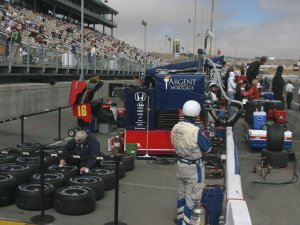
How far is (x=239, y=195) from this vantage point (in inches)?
187

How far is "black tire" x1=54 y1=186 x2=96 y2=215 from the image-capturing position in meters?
6.64

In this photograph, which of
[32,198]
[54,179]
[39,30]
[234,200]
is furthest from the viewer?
[39,30]

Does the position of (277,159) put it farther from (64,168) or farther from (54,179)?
(54,179)

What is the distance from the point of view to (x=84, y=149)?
815cm

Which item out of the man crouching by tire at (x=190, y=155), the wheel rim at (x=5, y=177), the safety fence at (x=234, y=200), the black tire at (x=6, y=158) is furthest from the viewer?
the black tire at (x=6, y=158)

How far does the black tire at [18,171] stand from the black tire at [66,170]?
0.48 meters

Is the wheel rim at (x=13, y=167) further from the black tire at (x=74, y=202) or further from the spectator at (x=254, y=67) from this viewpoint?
the spectator at (x=254, y=67)

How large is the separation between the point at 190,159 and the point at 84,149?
3.07 m

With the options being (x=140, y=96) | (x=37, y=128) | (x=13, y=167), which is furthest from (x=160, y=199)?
(x=37, y=128)

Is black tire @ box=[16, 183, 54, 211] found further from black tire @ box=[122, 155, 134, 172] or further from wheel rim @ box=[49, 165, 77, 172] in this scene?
black tire @ box=[122, 155, 134, 172]

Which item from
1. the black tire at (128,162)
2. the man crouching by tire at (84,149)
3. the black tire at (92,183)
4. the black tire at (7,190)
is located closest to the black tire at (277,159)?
the black tire at (128,162)

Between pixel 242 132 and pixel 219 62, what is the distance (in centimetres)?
386

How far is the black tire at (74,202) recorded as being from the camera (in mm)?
6645

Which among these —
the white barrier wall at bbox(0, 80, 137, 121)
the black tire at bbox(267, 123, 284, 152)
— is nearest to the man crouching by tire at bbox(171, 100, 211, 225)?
the black tire at bbox(267, 123, 284, 152)
